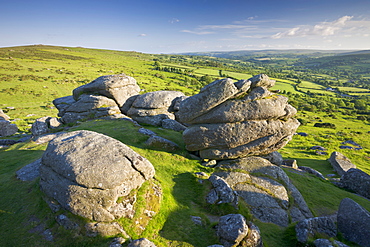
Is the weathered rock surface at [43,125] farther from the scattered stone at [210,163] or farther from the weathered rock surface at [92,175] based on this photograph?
the scattered stone at [210,163]

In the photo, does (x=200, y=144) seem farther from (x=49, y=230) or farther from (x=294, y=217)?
(x=49, y=230)

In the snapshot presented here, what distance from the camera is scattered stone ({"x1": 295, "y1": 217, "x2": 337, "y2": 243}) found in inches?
591

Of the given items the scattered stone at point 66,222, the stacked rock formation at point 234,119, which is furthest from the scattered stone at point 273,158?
the scattered stone at point 66,222

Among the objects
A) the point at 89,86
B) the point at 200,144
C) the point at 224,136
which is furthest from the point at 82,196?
the point at 89,86

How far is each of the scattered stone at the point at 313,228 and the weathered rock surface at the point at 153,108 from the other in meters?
29.0

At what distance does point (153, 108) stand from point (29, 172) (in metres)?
25.2

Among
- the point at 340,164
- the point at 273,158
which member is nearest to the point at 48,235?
the point at 273,158

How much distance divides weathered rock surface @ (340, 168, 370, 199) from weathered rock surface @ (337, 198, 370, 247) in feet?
52.3

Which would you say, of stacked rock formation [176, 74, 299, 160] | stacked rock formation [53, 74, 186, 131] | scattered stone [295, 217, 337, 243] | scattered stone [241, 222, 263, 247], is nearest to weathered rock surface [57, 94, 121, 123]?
stacked rock formation [53, 74, 186, 131]

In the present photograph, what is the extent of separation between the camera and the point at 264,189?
853 inches

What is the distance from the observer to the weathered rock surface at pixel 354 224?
15.8 m

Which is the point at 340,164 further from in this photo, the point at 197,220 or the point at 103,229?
the point at 103,229

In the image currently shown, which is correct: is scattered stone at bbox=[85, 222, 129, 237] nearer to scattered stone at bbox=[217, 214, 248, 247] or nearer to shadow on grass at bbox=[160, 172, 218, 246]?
shadow on grass at bbox=[160, 172, 218, 246]

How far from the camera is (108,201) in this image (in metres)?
13.7
